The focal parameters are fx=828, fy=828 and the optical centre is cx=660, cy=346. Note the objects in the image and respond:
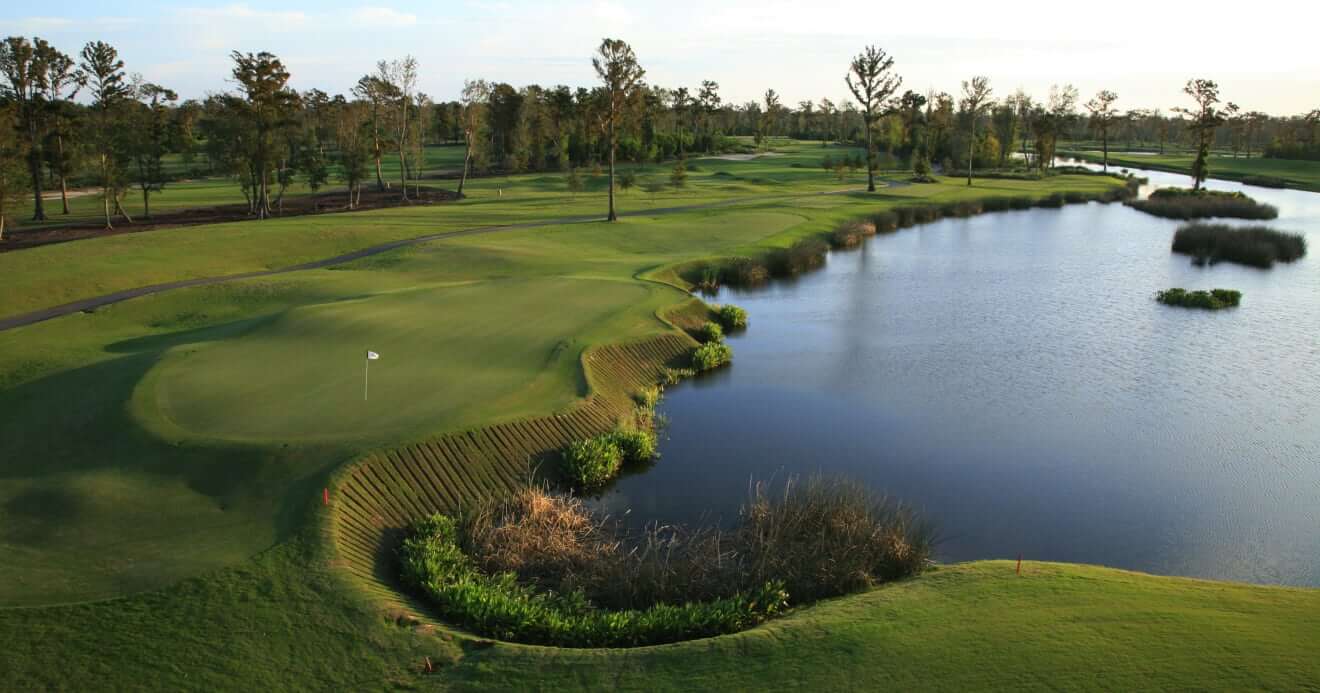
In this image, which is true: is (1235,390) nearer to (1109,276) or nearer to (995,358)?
(995,358)

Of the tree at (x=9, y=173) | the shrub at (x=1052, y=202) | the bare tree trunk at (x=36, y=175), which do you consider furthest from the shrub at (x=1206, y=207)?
the bare tree trunk at (x=36, y=175)

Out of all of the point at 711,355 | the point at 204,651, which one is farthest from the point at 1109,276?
the point at 204,651

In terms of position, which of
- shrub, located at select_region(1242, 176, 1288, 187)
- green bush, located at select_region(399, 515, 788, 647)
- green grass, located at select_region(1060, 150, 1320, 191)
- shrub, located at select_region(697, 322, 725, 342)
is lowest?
green bush, located at select_region(399, 515, 788, 647)

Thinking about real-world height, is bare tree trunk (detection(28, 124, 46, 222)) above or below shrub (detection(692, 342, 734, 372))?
above

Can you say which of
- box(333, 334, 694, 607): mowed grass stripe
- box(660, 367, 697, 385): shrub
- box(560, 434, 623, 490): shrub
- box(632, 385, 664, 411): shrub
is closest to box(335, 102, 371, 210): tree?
box(660, 367, 697, 385): shrub

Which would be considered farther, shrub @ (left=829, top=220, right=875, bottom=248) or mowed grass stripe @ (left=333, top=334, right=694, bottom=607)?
shrub @ (left=829, top=220, right=875, bottom=248)

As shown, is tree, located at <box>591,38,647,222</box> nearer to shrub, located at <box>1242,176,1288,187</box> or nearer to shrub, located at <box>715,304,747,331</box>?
shrub, located at <box>715,304,747,331</box>

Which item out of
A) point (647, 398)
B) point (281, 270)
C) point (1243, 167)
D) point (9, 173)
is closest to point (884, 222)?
point (281, 270)
